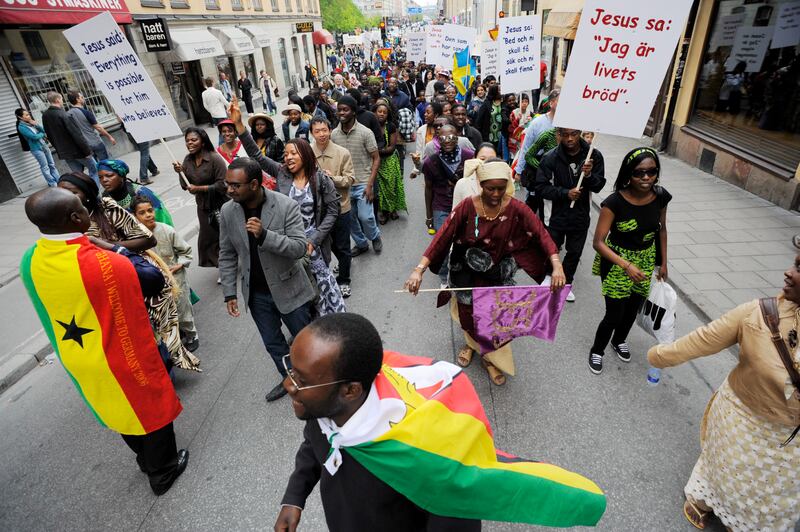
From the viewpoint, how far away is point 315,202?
4.22 meters

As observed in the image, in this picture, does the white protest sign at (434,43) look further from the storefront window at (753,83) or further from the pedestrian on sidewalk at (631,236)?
the pedestrian on sidewalk at (631,236)

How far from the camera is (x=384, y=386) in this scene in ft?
4.66

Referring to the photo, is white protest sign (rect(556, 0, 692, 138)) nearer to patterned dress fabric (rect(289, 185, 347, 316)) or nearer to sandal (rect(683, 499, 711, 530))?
patterned dress fabric (rect(289, 185, 347, 316))

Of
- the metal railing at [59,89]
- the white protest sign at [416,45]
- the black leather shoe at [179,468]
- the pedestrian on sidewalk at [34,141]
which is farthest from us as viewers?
the white protest sign at [416,45]

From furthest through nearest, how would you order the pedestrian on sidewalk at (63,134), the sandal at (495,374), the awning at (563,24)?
the awning at (563,24) < the pedestrian on sidewalk at (63,134) < the sandal at (495,374)

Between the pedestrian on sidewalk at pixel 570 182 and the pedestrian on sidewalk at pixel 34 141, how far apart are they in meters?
9.93

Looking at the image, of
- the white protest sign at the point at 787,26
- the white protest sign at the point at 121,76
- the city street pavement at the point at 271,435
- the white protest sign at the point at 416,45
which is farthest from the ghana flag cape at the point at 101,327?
the white protest sign at the point at 416,45

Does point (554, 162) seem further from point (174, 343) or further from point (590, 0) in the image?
point (174, 343)

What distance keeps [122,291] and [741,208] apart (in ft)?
26.7

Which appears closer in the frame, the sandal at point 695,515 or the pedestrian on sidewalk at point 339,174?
the sandal at point 695,515

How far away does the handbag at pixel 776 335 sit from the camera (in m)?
1.91

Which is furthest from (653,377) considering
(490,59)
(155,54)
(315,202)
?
(155,54)

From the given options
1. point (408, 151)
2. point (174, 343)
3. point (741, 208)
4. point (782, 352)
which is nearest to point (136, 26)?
point (408, 151)

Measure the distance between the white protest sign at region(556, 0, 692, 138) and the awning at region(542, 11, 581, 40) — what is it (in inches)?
447
